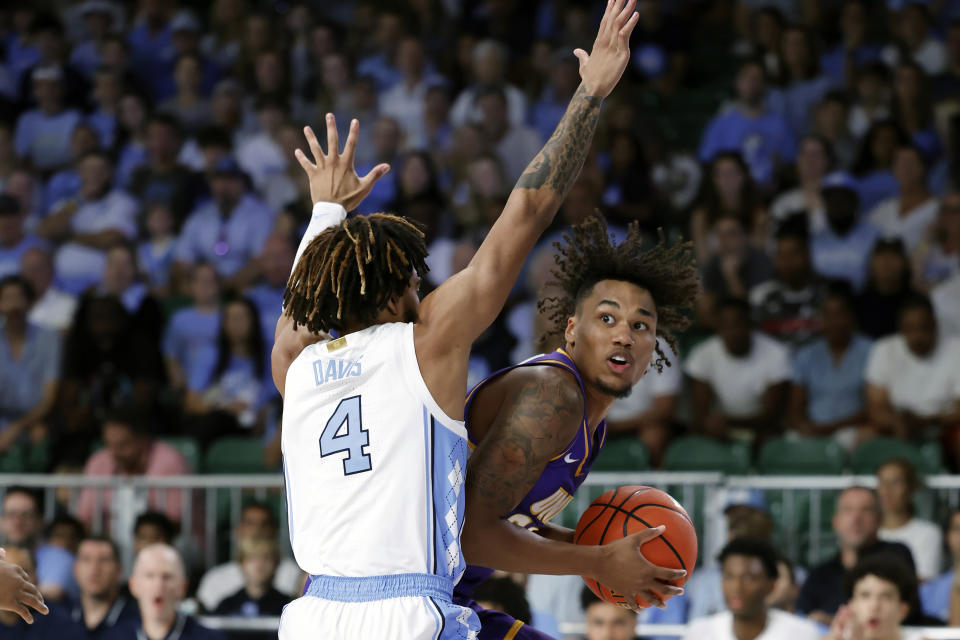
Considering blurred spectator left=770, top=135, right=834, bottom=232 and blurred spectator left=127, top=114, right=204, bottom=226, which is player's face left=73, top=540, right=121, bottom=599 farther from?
blurred spectator left=770, top=135, right=834, bottom=232

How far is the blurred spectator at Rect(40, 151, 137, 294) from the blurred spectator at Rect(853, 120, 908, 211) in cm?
618

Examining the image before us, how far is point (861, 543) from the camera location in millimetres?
7465

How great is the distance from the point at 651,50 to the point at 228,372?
5.12 meters

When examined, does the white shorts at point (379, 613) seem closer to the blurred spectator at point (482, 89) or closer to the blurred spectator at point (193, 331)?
the blurred spectator at point (193, 331)

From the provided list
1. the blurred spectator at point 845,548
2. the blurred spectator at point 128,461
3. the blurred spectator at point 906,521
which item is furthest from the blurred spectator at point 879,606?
the blurred spectator at point 128,461

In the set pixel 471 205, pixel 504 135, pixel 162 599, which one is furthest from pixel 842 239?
pixel 162 599

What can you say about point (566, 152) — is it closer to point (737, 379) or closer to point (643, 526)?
point (643, 526)

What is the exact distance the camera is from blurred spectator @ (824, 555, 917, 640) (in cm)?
665

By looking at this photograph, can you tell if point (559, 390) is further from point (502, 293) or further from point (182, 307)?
point (182, 307)

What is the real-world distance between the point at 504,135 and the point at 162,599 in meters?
5.56

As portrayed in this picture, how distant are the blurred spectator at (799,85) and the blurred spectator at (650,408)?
319cm

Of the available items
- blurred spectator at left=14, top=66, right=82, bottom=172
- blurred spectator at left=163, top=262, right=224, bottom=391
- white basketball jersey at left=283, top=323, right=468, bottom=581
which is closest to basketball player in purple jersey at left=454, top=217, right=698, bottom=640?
white basketball jersey at left=283, top=323, right=468, bottom=581

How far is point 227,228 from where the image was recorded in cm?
1138

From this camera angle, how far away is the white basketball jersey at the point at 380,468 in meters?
3.80
